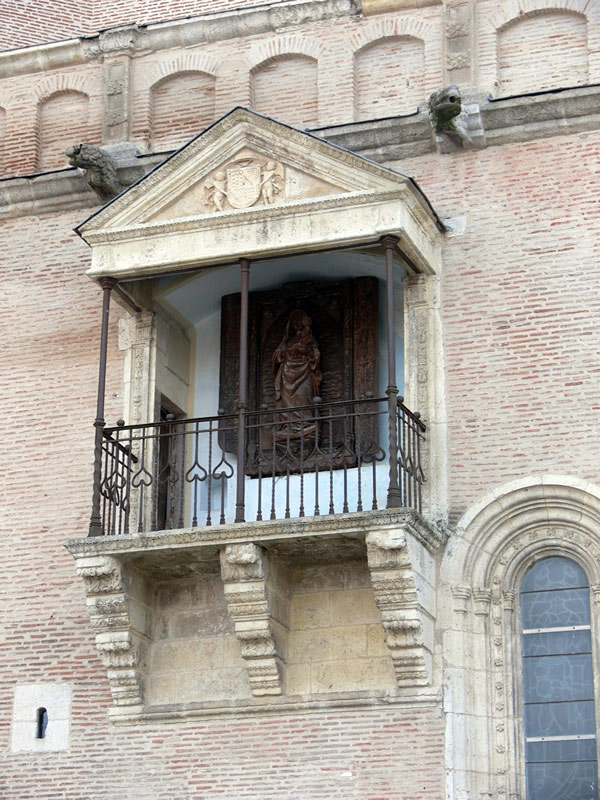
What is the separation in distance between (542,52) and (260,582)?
4973mm

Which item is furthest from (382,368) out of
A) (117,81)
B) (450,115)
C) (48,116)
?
(48,116)

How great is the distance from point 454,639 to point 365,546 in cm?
92

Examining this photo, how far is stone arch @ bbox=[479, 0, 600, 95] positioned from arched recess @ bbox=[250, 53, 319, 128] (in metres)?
1.48

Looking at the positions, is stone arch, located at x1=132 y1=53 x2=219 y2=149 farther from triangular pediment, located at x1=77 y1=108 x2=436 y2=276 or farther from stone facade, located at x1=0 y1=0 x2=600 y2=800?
triangular pediment, located at x1=77 y1=108 x2=436 y2=276

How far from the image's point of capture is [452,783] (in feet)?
40.1

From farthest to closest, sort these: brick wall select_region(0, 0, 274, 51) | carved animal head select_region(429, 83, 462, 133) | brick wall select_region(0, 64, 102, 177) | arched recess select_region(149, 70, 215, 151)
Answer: brick wall select_region(0, 0, 274, 51) → brick wall select_region(0, 64, 102, 177) → arched recess select_region(149, 70, 215, 151) → carved animal head select_region(429, 83, 462, 133)

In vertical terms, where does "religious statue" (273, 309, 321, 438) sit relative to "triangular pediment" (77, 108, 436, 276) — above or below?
below

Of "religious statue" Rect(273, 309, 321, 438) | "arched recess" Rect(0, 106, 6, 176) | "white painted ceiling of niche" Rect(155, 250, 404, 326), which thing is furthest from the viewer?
"arched recess" Rect(0, 106, 6, 176)

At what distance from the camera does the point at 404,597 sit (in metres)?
12.4

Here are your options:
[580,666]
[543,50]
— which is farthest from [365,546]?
[543,50]

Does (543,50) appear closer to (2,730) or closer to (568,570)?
(568,570)

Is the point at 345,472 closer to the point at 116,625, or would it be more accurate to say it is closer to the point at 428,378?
the point at 428,378

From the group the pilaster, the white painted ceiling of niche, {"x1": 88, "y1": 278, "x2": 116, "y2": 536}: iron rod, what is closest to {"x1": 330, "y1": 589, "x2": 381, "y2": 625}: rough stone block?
{"x1": 88, "y1": 278, "x2": 116, "y2": 536}: iron rod

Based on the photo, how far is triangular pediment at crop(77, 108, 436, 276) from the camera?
1337 cm
